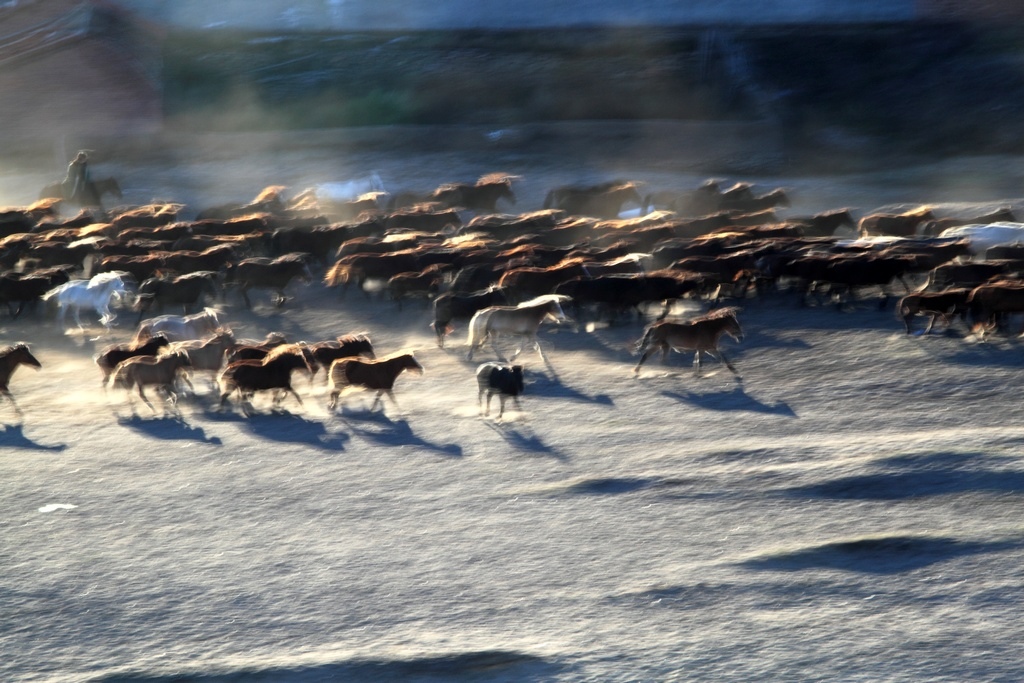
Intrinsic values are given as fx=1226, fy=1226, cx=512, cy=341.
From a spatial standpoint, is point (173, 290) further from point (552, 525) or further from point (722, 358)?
point (552, 525)

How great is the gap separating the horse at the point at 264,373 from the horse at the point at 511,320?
2.48 metres

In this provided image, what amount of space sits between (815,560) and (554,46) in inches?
1233

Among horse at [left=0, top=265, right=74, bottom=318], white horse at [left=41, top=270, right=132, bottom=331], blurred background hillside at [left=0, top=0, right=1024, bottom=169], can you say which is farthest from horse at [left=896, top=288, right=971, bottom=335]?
blurred background hillside at [left=0, top=0, right=1024, bottom=169]

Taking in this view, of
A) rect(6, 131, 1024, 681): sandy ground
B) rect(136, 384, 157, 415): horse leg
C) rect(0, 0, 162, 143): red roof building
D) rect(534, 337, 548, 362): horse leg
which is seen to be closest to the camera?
rect(6, 131, 1024, 681): sandy ground

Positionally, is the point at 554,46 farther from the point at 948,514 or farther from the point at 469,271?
the point at 948,514

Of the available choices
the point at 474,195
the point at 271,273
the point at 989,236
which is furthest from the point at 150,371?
the point at 474,195

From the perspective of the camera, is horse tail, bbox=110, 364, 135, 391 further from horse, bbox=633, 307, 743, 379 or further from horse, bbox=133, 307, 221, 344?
horse, bbox=633, 307, 743, 379

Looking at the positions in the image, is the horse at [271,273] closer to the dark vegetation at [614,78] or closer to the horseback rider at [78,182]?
the horseback rider at [78,182]

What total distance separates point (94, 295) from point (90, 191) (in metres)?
12.2

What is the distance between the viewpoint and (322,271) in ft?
68.9

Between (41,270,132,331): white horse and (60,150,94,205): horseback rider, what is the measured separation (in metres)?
11.5

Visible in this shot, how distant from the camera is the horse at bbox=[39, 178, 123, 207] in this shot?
94.3 feet

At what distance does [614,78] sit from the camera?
121 ft

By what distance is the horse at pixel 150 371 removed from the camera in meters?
13.2
